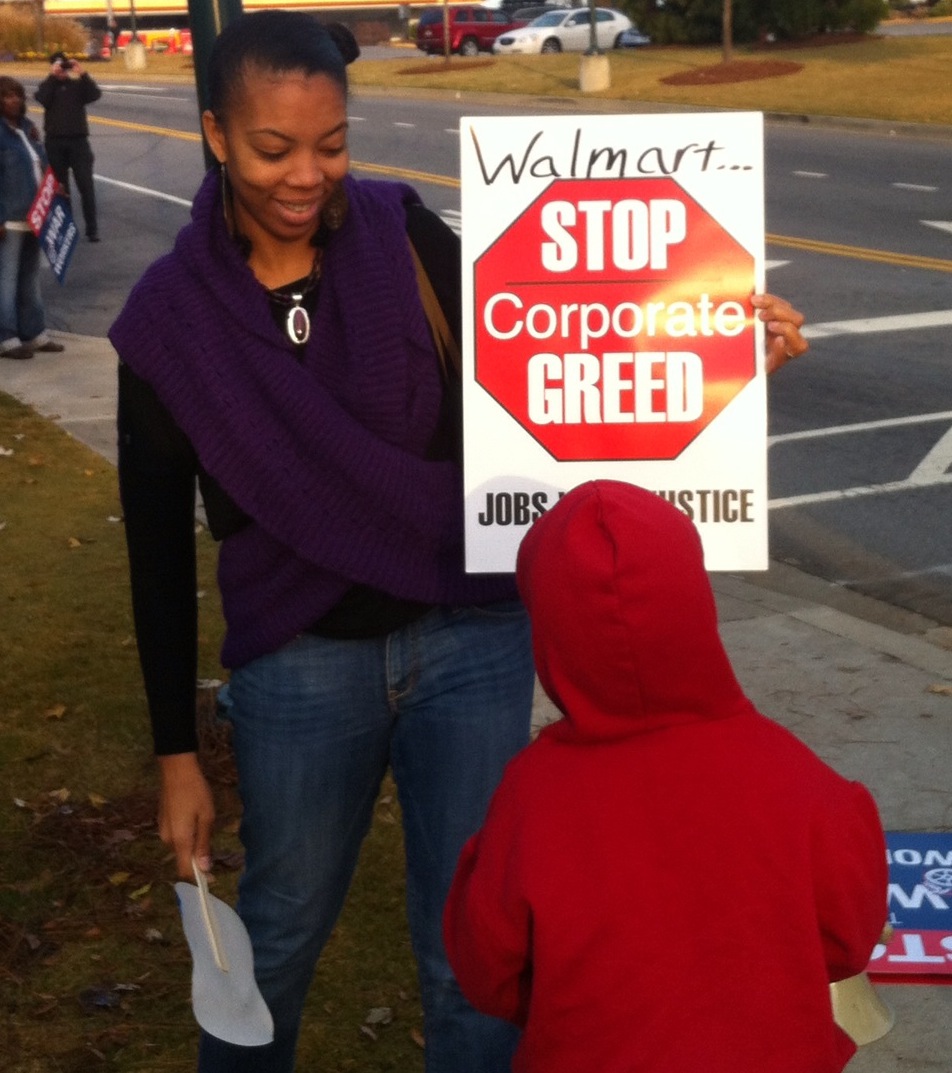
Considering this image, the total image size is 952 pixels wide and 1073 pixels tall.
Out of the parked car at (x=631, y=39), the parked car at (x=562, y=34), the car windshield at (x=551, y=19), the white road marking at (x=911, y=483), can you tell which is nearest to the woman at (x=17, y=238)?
the white road marking at (x=911, y=483)

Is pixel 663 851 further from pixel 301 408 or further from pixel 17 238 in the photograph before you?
pixel 17 238

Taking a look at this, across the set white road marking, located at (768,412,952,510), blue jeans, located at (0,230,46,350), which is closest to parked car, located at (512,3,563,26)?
blue jeans, located at (0,230,46,350)

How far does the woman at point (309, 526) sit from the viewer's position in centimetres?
280

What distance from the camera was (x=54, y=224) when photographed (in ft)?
33.6

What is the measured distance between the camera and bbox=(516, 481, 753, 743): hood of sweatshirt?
86.3 inches

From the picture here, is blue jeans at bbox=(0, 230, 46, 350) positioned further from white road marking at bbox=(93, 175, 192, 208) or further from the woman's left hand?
the woman's left hand

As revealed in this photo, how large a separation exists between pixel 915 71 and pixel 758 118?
2817 centimetres

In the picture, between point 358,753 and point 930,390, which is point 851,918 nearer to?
point 358,753

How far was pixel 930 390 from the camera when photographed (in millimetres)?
10133

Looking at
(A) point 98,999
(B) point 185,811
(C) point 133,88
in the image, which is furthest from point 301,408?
(C) point 133,88

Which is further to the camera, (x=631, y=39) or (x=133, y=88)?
(x=631, y=39)

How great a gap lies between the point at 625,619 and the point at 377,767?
944 mm

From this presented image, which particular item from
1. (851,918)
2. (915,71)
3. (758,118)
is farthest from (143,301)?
(915,71)

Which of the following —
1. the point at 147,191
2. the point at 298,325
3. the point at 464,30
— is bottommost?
the point at 147,191
